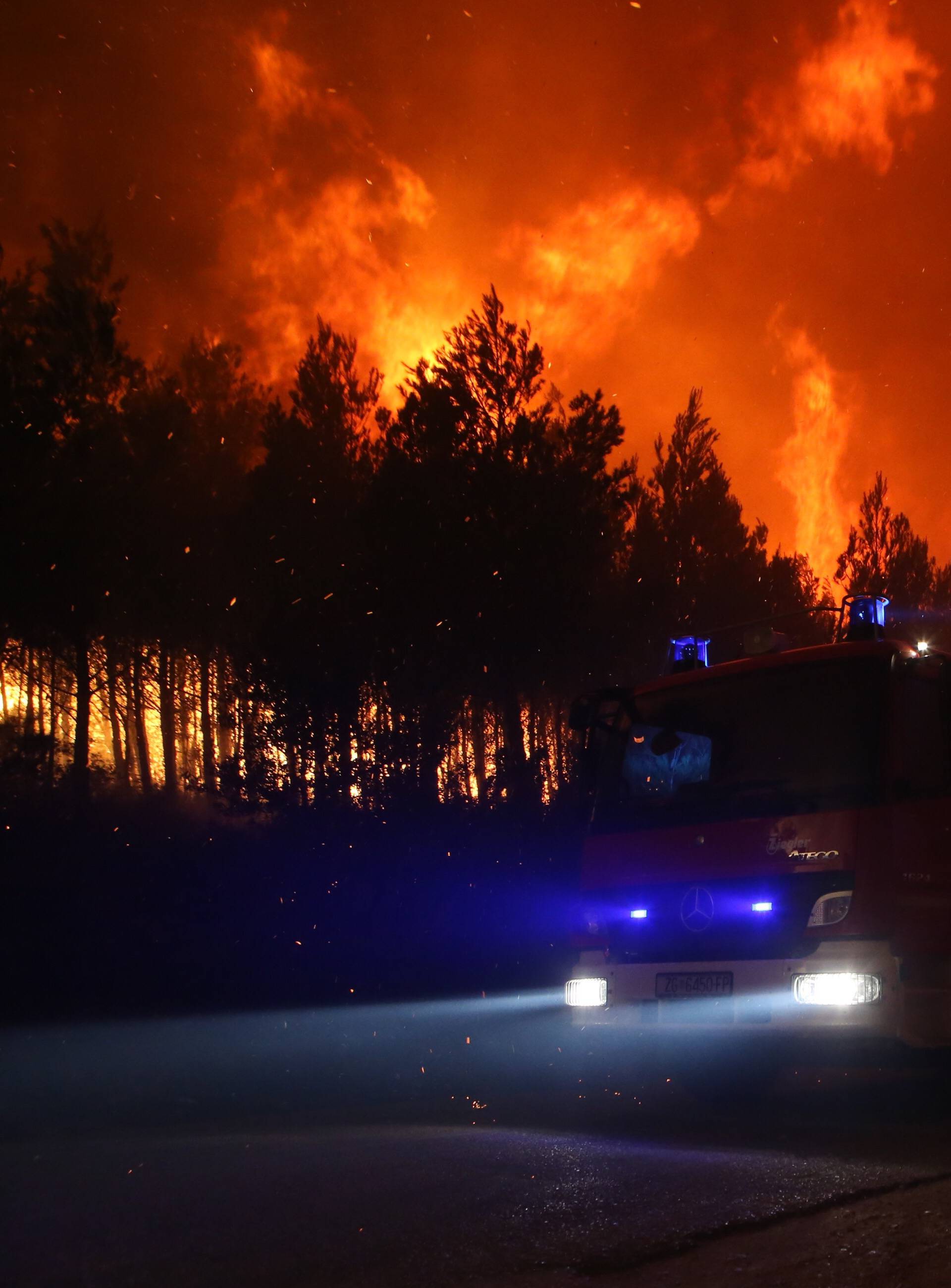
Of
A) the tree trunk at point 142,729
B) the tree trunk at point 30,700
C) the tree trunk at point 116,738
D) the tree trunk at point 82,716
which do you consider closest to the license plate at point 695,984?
the tree trunk at point 82,716

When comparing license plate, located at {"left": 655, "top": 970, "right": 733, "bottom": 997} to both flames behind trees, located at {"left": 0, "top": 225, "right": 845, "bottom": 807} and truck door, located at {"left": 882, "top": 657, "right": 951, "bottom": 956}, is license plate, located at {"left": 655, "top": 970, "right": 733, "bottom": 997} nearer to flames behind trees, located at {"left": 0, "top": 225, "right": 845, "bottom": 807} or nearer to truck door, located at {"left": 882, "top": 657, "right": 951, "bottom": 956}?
truck door, located at {"left": 882, "top": 657, "right": 951, "bottom": 956}

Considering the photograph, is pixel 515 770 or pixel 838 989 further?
pixel 515 770

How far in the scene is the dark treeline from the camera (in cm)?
2689

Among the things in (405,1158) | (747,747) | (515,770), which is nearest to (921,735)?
(747,747)

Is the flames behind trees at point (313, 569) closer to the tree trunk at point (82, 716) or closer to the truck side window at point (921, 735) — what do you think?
the tree trunk at point (82, 716)

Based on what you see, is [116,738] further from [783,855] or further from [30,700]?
[783,855]

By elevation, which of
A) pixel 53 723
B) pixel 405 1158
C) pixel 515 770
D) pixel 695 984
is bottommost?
pixel 405 1158

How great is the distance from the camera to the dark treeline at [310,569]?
2689 centimetres

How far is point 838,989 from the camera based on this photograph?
24.6ft

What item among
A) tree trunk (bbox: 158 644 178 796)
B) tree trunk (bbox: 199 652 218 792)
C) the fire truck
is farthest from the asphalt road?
tree trunk (bbox: 158 644 178 796)

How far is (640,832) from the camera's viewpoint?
878 centimetres

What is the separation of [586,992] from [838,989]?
1920 mm

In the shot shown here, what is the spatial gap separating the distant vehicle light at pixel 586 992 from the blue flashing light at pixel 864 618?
9.62 feet

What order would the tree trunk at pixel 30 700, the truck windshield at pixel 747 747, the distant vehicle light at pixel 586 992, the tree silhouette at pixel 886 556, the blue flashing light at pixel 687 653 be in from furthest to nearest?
the tree silhouette at pixel 886 556
the tree trunk at pixel 30 700
the blue flashing light at pixel 687 653
the distant vehicle light at pixel 586 992
the truck windshield at pixel 747 747
